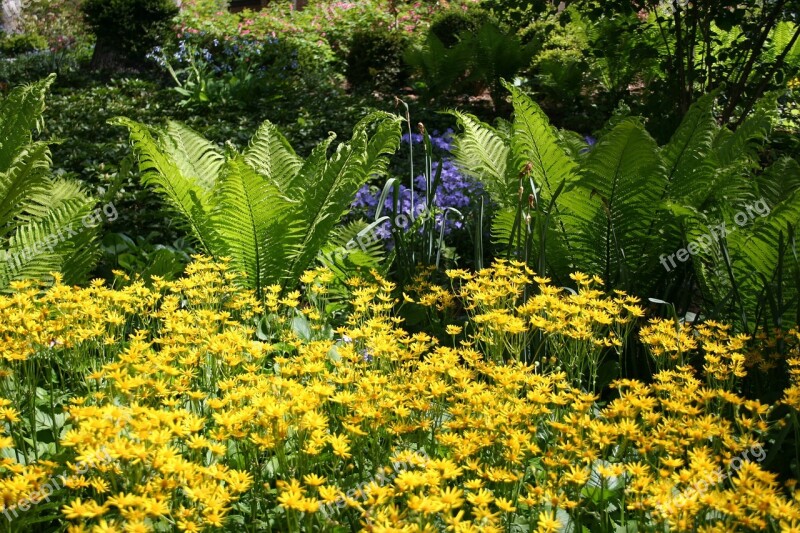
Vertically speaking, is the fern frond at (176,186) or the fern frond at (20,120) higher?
the fern frond at (20,120)

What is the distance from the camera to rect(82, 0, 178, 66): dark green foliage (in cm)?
981

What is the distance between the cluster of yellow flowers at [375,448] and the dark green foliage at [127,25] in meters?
8.53

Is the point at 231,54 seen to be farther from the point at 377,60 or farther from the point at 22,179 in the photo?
the point at 22,179

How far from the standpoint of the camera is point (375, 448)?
1670 millimetres

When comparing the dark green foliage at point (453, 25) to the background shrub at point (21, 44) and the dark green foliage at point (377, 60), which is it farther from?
the background shrub at point (21, 44)

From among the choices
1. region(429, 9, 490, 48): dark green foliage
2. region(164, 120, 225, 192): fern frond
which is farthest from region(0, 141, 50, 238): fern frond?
region(429, 9, 490, 48): dark green foliage

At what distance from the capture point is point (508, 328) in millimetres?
1982

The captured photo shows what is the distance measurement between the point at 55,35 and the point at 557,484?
57.8 feet

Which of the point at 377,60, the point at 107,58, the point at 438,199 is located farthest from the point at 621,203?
the point at 107,58

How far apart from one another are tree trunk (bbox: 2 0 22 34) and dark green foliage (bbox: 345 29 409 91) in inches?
477

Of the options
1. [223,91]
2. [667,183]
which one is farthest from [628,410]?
[223,91]

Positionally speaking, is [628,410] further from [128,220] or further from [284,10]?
[284,10]

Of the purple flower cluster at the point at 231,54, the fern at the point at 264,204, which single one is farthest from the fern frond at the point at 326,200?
the purple flower cluster at the point at 231,54

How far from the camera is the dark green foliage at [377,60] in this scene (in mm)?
8570
